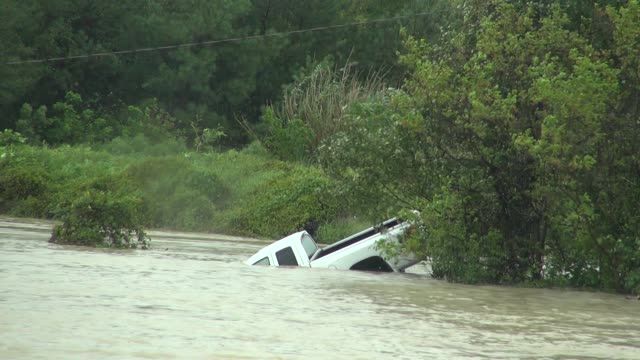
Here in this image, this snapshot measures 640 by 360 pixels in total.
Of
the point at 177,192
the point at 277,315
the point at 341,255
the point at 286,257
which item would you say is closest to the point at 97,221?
the point at 286,257

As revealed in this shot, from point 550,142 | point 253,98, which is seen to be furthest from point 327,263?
point 253,98

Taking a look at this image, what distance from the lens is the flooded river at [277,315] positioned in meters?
10.9

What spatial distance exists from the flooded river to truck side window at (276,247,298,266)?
404 mm

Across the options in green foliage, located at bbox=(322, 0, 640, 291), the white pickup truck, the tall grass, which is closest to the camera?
green foliage, located at bbox=(322, 0, 640, 291)

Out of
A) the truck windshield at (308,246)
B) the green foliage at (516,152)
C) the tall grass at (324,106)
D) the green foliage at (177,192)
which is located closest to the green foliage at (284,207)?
the green foliage at (177,192)

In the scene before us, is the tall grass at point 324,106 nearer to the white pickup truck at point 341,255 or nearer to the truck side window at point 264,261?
the truck side window at point 264,261

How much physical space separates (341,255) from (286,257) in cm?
109

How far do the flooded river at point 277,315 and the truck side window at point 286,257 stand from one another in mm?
404

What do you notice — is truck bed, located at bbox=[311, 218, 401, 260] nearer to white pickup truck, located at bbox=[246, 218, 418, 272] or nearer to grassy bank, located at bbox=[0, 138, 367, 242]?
white pickup truck, located at bbox=[246, 218, 418, 272]

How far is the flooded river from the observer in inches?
430

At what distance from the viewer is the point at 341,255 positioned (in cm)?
1897

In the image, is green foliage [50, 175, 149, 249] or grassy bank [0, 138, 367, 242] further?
grassy bank [0, 138, 367, 242]

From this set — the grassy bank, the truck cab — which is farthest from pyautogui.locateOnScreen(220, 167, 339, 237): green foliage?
the truck cab

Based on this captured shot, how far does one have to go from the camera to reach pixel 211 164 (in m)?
38.3
